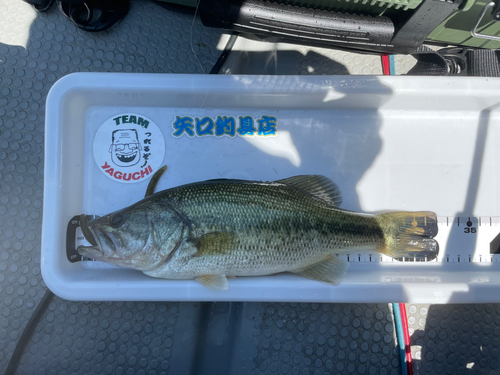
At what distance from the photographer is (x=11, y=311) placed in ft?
5.52

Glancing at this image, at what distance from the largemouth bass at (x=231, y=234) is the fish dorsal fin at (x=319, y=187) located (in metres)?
0.05

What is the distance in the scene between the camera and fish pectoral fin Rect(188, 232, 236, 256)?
4.02 feet

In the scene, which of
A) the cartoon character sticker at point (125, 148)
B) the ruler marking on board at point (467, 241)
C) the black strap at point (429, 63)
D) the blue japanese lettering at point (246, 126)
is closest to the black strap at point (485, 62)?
the black strap at point (429, 63)

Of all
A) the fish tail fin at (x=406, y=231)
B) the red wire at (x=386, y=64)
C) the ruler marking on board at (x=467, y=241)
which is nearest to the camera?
the fish tail fin at (x=406, y=231)

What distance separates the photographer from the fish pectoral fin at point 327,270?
4.32ft

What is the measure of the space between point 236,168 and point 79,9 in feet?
4.30

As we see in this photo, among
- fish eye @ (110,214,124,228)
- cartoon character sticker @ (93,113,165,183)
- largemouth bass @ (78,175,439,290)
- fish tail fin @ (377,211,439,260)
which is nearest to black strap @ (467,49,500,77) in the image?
fish tail fin @ (377,211,439,260)

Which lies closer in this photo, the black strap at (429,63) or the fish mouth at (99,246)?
the fish mouth at (99,246)

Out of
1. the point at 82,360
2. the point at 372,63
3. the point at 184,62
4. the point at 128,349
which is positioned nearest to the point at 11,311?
the point at 82,360

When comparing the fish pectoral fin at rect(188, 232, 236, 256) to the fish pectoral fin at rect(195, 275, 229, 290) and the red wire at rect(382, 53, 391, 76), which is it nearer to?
the fish pectoral fin at rect(195, 275, 229, 290)

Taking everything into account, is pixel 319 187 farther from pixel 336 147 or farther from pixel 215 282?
pixel 215 282

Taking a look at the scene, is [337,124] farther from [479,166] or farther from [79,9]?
[79,9]

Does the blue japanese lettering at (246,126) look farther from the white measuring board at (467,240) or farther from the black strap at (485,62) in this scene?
the black strap at (485,62)

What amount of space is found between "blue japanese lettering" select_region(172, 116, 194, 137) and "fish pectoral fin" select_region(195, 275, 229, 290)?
718 mm
